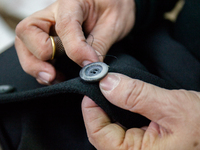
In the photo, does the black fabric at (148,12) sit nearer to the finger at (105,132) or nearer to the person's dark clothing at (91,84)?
the person's dark clothing at (91,84)

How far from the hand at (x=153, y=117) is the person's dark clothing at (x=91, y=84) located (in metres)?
0.08

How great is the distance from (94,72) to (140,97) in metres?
0.24

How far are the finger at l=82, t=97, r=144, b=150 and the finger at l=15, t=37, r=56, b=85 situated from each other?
1.58 ft

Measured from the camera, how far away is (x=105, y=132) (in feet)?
2.48

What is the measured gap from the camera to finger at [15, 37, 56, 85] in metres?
Answer: 1.17

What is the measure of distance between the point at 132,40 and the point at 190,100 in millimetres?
920

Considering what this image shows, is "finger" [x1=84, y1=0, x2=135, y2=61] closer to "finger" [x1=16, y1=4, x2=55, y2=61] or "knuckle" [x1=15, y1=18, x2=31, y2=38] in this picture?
"finger" [x1=16, y1=4, x2=55, y2=61]

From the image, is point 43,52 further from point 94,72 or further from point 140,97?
point 140,97

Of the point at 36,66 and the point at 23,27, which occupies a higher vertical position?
the point at 23,27

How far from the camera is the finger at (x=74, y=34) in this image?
0.93 metres

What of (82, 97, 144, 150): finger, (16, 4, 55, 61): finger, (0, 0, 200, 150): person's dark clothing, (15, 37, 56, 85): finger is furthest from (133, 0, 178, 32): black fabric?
(82, 97, 144, 150): finger

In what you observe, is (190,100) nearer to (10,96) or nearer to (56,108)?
(56,108)

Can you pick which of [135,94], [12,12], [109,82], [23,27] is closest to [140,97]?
[135,94]

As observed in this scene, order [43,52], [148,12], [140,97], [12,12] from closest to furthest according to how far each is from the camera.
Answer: [140,97]
[43,52]
[148,12]
[12,12]
